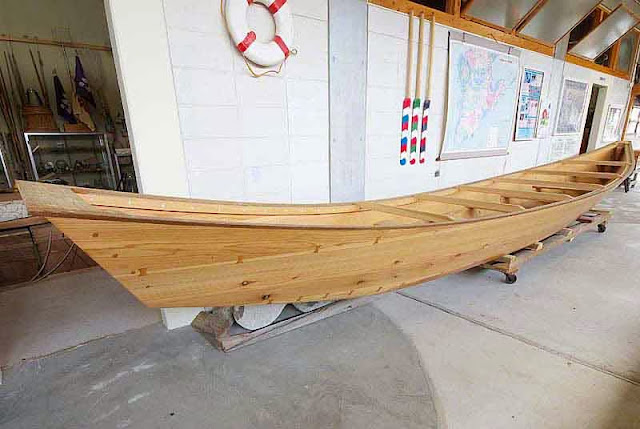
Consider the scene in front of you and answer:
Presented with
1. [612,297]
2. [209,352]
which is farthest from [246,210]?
[612,297]

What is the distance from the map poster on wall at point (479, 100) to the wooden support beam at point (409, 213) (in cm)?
171

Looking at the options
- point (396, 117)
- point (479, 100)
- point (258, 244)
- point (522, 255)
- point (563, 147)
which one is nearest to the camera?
point (258, 244)

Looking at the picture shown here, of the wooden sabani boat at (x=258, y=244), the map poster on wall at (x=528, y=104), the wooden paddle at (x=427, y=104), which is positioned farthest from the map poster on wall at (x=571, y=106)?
the wooden sabani boat at (x=258, y=244)

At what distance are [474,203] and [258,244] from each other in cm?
176

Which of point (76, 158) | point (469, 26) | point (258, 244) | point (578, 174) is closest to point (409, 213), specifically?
point (258, 244)

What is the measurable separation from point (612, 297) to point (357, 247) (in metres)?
2.10

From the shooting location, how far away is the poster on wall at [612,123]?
6812 mm

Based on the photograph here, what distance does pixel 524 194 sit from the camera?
2484 millimetres

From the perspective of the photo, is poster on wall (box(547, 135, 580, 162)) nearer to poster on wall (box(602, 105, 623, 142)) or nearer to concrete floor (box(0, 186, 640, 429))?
poster on wall (box(602, 105, 623, 142))

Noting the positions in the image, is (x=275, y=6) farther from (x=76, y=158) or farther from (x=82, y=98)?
(x=76, y=158)

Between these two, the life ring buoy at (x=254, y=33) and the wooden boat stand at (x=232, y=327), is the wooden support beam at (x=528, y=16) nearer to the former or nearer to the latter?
the life ring buoy at (x=254, y=33)

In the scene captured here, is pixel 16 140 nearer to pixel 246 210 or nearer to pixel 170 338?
pixel 170 338

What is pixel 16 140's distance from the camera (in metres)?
3.91

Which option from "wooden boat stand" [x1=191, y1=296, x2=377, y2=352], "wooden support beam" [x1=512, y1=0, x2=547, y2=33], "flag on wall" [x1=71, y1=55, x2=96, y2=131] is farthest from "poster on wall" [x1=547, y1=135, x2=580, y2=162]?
"flag on wall" [x1=71, y1=55, x2=96, y2=131]
